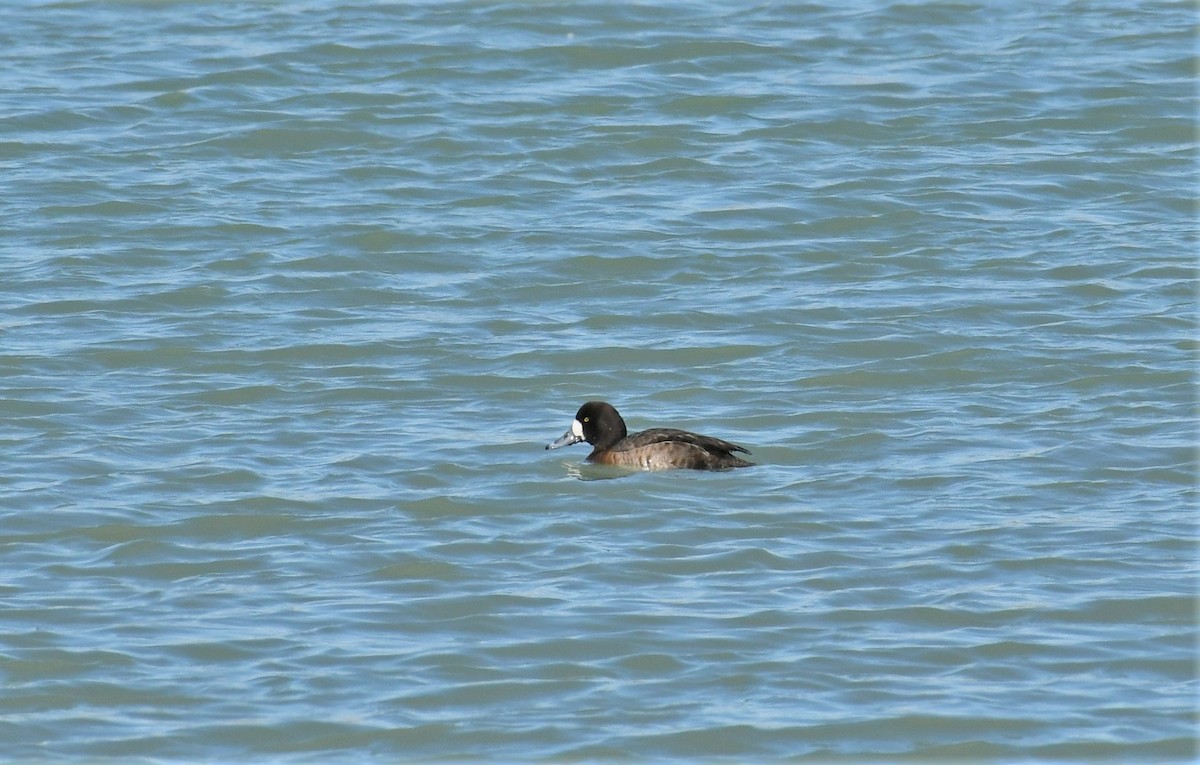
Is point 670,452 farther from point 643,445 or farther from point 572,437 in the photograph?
point 572,437

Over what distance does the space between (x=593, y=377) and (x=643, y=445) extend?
137 cm

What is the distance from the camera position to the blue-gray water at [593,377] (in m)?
Result: 7.52

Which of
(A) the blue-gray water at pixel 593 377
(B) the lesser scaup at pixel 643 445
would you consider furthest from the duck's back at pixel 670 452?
(A) the blue-gray water at pixel 593 377

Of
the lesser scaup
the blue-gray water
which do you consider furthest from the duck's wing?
the blue-gray water

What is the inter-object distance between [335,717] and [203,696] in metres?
0.54

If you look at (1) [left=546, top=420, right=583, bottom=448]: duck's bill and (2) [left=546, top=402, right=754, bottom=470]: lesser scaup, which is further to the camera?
(1) [left=546, top=420, right=583, bottom=448]: duck's bill

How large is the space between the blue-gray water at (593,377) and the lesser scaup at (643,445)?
13 cm

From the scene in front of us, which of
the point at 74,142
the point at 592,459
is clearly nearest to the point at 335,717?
the point at 592,459

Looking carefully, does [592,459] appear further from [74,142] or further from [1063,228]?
[74,142]

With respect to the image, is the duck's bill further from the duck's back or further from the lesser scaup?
the duck's back

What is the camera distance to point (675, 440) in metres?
10.4

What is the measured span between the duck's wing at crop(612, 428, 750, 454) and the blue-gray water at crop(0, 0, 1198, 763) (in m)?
0.17

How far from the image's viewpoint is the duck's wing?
10273 millimetres

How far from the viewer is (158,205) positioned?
15.2 meters
